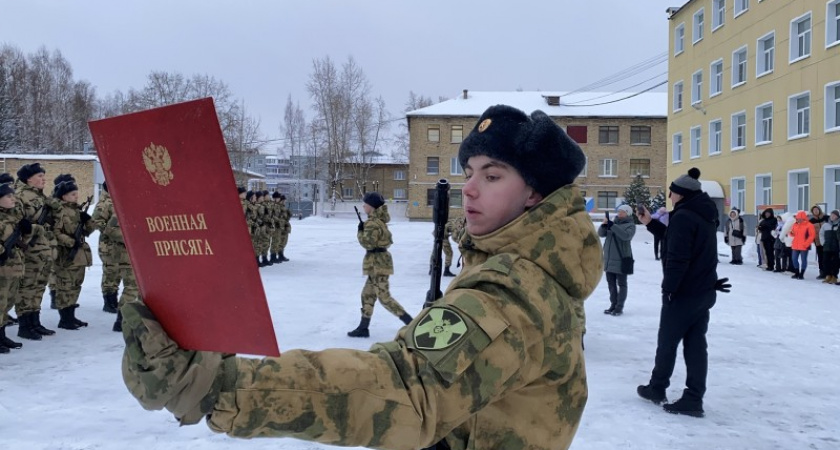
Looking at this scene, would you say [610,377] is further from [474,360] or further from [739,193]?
[739,193]

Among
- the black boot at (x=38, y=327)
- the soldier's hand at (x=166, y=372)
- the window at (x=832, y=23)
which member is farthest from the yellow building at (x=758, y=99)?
the soldier's hand at (x=166, y=372)

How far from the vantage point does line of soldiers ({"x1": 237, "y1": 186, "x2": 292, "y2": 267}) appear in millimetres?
16062

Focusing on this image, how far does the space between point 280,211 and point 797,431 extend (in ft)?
48.9

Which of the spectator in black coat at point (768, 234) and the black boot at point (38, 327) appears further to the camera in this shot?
the spectator in black coat at point (768, 234)

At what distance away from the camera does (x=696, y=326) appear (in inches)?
204

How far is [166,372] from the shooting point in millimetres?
1026

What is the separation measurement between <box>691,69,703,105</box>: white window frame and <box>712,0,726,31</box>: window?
2.40 m

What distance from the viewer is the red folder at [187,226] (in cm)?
96

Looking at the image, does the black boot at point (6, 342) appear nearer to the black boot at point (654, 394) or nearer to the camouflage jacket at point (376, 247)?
the camouflage jacket at point (376, 247)

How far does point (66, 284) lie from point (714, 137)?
93.9ft

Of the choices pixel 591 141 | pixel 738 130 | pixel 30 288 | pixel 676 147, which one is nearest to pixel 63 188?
pixel 30 288

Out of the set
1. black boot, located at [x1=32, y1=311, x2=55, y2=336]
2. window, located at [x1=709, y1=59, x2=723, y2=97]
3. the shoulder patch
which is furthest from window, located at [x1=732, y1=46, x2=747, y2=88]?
the shoulder patch

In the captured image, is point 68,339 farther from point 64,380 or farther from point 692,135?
point 692,135

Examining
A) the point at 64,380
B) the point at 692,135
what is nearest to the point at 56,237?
the point at 64,380
